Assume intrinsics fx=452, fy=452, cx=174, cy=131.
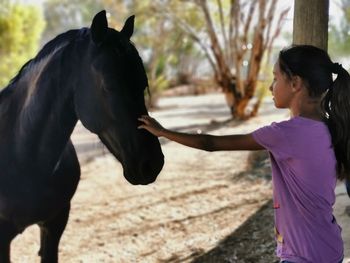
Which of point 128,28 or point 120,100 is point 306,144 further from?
point 128,28

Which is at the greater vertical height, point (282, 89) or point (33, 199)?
point (282, 89)

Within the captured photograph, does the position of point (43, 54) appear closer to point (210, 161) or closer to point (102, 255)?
point (102, 255)

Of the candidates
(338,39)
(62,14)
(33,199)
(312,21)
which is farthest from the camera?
(62,14)

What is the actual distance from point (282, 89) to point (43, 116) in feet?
3.58

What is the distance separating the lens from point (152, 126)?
1691 mm

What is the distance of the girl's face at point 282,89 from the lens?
1.60m

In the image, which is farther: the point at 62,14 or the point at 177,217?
the point at 62,14

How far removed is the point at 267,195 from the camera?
195 inches

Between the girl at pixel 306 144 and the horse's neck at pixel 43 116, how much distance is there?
0.57 meters

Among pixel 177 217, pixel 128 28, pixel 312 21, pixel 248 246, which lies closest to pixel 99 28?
pixel 128 28

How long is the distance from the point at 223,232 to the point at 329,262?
92.8 inches

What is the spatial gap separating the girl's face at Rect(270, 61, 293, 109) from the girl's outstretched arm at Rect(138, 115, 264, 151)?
18 centimetres

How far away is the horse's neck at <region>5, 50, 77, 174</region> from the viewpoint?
6.59ft

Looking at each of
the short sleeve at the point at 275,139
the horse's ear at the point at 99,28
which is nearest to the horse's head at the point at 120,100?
the horse's ear at the point at 99,28
